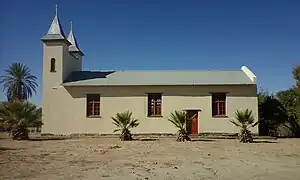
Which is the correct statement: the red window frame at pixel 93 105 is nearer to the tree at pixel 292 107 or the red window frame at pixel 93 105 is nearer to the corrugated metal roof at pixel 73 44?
the corrugated metal roof at pixel 73 44

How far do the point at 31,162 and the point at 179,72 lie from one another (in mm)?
22989

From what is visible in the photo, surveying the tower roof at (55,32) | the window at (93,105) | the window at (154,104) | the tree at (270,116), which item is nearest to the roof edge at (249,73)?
the tree at (270,116)

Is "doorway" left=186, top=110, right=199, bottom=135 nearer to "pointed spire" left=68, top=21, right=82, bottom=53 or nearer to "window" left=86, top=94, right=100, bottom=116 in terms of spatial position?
"window" left=86, top=94, right=100, bottom=116

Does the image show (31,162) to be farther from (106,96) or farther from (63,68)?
(63,68)

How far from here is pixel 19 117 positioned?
2747 cm

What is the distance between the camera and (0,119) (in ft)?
91.4

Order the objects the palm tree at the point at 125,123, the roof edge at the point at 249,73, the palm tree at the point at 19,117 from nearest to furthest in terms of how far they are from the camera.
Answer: the palm tree at the point at 125,123 < the palm tree at the point at 19,117 < the roof edge at the point at 249,73

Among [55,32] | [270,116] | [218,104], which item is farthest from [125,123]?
[270,116]

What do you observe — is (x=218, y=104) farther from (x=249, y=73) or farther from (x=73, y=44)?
(x=73, y=44)

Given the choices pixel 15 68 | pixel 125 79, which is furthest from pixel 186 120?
pixel 15 68

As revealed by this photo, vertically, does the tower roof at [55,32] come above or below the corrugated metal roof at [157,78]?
above

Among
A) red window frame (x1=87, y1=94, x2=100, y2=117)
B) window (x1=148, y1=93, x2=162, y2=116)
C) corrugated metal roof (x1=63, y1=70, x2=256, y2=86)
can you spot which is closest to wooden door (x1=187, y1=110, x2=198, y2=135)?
corrugated metal roof (x1=63, y1=70, x2=256, y2=86)

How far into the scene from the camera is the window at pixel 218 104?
31.1m

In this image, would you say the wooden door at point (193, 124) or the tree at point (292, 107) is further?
the tree at point (292, 107)
